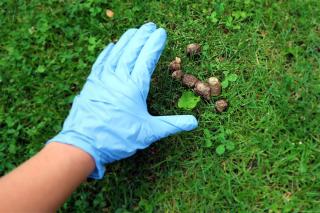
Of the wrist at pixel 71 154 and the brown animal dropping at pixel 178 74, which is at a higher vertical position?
the brown animal dropping at pixel 178 74

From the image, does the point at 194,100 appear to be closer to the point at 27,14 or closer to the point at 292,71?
the point at 292,71

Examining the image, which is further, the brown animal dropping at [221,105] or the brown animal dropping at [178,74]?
the brown animal dropping at [178,74]

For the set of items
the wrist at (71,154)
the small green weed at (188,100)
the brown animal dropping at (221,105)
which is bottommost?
the wrist at (71,154)

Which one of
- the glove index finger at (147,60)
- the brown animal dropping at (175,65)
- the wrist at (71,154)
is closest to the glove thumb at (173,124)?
the glove index finger at (147,60)

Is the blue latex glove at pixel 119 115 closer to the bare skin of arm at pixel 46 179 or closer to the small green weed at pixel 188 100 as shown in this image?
the bare skin of arm at pixel 46 179

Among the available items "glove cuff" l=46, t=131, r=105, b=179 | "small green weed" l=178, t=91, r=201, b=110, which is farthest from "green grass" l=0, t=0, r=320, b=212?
"glove cuff" l=46, t=131, r=105, b=179

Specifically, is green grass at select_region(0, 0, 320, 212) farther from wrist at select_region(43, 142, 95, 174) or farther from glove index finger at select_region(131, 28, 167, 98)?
wrist at select_region(43, 142, 95, 174)
